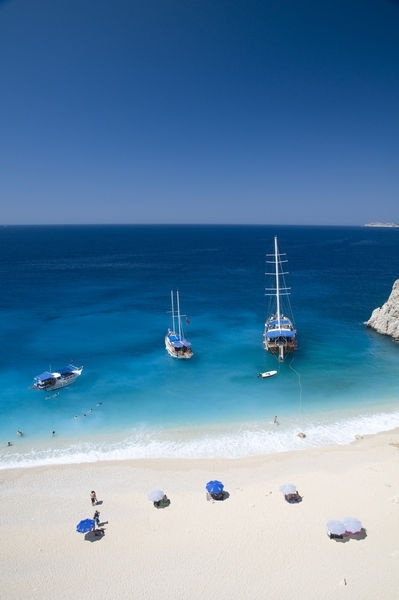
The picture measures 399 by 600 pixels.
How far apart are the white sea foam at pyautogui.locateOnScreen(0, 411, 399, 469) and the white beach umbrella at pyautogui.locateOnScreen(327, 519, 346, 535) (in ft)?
28.4

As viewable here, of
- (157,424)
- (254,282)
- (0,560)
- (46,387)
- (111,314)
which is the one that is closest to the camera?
(0,560)

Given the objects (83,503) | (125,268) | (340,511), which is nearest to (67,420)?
(83,503)

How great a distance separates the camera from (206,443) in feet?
94.8

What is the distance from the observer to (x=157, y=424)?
31406 mm

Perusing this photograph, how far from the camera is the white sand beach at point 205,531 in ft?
55.7

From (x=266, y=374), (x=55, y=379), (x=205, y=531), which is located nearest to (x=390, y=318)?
(x=266, y=374)

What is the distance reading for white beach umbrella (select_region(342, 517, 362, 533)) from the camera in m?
18.7

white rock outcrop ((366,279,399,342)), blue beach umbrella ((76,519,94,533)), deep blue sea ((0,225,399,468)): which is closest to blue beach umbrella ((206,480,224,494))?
deep blue sea ((0,225,399,468))

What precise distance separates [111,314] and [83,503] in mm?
42259

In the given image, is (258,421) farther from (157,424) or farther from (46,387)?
(46,387)

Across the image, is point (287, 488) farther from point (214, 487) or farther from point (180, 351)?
point (180, 351)

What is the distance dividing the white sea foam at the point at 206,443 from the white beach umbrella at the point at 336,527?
28.4 ft

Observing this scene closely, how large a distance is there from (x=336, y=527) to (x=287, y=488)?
11.9ft

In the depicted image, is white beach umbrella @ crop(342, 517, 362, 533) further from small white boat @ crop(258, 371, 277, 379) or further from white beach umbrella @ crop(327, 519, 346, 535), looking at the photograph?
small white boat @ crop(258, 371, 277, 379)
